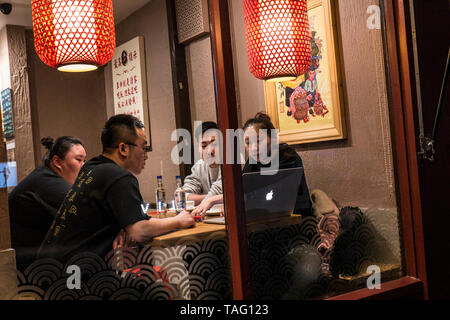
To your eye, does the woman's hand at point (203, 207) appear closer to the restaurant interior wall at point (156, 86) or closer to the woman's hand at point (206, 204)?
the woman's hand at point (206, 204)

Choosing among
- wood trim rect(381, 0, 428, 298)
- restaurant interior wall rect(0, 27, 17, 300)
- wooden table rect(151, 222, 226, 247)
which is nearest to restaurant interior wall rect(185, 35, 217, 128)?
wooden table rect(151, 222, 226, 247)

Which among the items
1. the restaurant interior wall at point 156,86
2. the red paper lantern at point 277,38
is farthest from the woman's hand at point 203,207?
the red paper lantern at point 277,38

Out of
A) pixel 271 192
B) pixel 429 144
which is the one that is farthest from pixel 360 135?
pixel 271 192

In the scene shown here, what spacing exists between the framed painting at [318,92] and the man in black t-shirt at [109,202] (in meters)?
0.70

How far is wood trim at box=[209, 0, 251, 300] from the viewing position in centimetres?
178

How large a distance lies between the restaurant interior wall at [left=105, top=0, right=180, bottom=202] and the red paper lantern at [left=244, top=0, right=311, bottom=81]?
0.36 metres

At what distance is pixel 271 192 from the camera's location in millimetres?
1917

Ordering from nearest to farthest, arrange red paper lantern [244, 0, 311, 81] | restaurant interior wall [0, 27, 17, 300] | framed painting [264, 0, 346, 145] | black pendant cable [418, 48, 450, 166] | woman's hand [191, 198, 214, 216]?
1. restaurant interior wall [0, 27, 17, 300]
2. woman's hand [191, 198, 214, 216]
3. red paper lantern [244, 0, 311, 81]
4. framed painting [264, 0, 346, 145]
5. black pendant cable [418, 48, 450, 166]

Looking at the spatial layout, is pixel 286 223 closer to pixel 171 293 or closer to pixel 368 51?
pixel 171 293

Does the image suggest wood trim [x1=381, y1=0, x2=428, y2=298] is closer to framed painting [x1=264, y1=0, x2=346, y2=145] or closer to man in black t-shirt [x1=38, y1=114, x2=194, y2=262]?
framed painting [x1=264, y1=0, x2=346, y2=145]

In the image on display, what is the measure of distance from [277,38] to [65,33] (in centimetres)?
91

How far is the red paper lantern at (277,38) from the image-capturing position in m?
1.94

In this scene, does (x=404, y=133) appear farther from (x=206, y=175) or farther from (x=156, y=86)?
(x=156, y=86)
